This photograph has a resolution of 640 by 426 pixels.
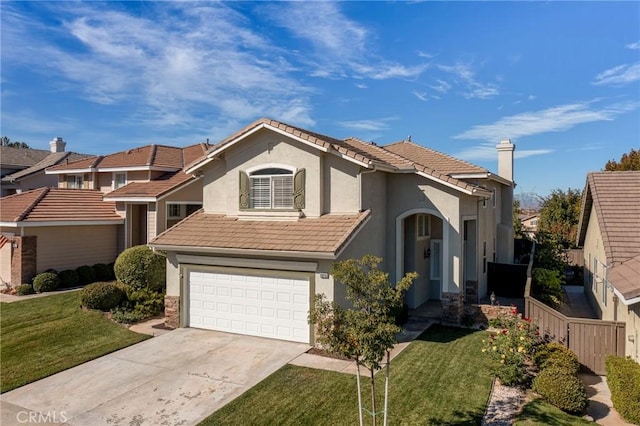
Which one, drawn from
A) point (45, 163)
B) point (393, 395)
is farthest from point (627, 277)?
point (45, 163)

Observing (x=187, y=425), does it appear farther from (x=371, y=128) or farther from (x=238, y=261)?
(x=371, y=128)

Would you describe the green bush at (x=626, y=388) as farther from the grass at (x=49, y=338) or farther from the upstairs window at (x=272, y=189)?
the grass at (x=49, y=338)

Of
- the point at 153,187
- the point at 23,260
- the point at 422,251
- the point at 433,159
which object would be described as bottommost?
the point at 23,260

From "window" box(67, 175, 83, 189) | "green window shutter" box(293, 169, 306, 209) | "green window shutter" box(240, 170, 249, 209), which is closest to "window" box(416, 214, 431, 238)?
"green window shutter" box(293, 169, 306, 209)

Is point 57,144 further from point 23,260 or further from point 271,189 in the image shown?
point 271,189

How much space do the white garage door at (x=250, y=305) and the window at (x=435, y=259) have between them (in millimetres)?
7964

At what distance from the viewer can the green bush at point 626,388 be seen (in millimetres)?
7664

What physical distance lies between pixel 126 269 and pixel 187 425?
423 inches

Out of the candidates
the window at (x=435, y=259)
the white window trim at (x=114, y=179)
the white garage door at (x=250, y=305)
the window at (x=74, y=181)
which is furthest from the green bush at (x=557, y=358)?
the window at (x=74, y=181)

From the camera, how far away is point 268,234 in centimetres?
1341

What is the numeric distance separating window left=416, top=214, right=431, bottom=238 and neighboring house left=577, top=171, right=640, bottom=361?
6140mm

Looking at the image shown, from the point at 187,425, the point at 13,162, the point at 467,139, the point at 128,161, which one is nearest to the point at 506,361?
the point at 187,425

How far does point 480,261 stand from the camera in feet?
56.7

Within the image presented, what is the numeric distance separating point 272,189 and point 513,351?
933 centimetres
